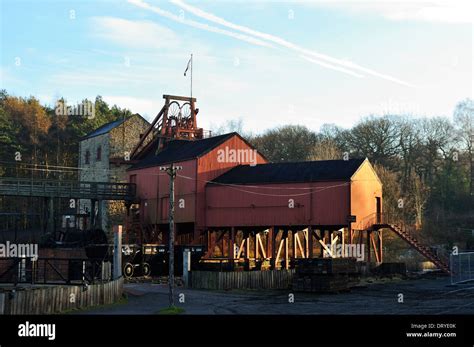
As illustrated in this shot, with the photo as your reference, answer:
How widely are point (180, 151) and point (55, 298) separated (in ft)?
119

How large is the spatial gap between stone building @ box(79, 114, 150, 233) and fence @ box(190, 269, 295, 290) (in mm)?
30062

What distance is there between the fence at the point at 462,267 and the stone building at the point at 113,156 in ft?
120

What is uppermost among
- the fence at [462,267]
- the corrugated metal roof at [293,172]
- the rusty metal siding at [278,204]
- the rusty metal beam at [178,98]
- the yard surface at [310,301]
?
the rusty metal beam at [178,98]

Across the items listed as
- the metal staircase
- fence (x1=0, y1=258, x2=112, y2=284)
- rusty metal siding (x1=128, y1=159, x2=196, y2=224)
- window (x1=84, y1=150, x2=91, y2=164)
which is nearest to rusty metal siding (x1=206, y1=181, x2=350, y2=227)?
rusty metal siding (x1=128, y1=159, x2=196, y2=224)

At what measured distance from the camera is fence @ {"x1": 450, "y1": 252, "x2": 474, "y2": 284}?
4303 centimetres

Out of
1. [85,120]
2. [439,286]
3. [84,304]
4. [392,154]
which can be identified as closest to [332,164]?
[439,286]

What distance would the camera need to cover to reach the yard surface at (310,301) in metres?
28.5

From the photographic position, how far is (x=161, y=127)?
6919 centimetres

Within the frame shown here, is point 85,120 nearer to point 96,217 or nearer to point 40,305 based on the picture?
point 96,217

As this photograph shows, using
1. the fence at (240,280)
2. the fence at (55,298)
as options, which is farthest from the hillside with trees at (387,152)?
the fence at (55,298)

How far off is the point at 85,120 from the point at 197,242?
159 ft

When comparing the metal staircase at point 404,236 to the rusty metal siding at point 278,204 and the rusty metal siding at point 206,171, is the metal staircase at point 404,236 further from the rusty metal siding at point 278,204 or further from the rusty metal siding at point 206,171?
the rusty metal siding at point 206,171

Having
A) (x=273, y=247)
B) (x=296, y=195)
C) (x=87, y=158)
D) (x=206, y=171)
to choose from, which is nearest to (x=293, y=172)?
(x=296, y=195)

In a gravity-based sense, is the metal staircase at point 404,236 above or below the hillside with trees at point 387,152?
below
